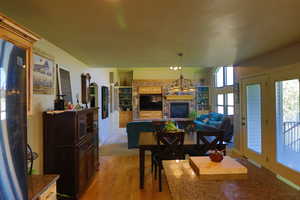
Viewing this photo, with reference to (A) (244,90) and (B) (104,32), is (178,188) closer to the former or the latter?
(B) (104,32)

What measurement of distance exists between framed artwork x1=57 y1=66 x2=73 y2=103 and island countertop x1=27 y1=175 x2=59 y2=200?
169 cm

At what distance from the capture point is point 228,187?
127cm

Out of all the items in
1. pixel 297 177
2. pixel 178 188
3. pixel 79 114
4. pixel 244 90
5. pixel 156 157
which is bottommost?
pixel 297 177

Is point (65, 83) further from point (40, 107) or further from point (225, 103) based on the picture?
point (225, 103)

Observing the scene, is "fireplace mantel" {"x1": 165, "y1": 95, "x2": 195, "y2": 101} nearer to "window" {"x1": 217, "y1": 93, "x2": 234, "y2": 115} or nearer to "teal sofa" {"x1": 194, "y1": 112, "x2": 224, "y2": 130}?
"window" {"x1": 217, "y1": 93, "x2": 234, "y2": 115}

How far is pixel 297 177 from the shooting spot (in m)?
3.31

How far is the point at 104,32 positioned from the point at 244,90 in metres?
3.84

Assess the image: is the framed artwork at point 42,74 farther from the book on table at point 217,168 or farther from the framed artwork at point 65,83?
the book on table at point 217,168

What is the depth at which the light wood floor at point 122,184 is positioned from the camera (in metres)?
3.02

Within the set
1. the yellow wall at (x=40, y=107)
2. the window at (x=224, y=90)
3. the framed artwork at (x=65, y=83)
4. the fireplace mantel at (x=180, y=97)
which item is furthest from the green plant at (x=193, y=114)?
the yellow wall at (x=40, y=107)

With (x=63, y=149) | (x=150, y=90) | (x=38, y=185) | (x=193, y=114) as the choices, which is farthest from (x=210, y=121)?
(x=38, y=185)

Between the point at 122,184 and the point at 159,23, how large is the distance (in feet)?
8.68

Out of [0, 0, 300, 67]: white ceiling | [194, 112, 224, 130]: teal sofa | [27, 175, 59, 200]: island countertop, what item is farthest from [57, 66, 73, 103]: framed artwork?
[194, 112, 224, 130]: teal sofa

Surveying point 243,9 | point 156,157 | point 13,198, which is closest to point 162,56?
point 156,157
